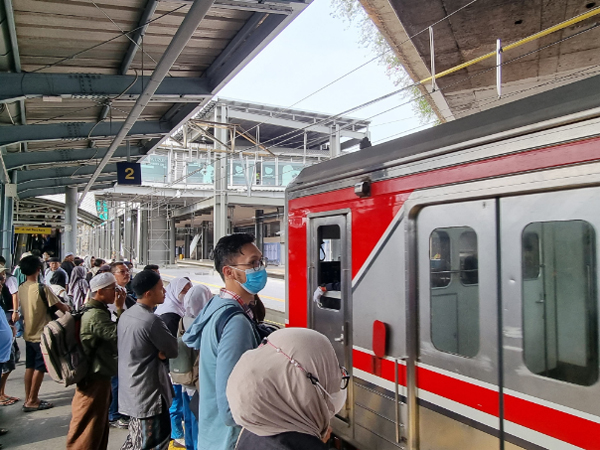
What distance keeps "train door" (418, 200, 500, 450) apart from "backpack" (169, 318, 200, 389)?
5.44ft

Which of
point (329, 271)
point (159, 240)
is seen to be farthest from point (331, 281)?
point (159, 240)

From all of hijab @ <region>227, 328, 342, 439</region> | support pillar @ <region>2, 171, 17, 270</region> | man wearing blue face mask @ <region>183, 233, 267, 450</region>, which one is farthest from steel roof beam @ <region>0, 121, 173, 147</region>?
hijab @ <region>227, 328, 342, 439</region>

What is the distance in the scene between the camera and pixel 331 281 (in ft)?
14.6

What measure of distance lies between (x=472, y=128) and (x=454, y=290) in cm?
106

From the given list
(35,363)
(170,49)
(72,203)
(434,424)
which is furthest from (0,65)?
(72,203)

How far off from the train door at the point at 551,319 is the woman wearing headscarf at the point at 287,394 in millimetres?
1392

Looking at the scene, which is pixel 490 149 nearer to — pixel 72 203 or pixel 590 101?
pixel 590 101

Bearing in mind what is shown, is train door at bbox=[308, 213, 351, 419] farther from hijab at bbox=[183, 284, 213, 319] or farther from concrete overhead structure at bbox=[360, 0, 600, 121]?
concrete overhead structure at bbox=[360, 0, 600, 121]

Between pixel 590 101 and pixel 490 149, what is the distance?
0.55 meters

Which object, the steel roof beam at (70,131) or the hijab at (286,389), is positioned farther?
the steel roof beam at (70,131)

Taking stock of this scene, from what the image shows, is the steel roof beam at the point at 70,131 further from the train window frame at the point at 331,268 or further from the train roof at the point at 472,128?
the train roof at the point at 472,128

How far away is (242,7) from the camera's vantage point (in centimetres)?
454

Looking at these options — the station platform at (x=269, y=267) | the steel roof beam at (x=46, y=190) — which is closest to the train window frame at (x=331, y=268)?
the steel roof beam at (x=46, y=190)

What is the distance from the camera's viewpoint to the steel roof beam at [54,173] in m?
12.4
